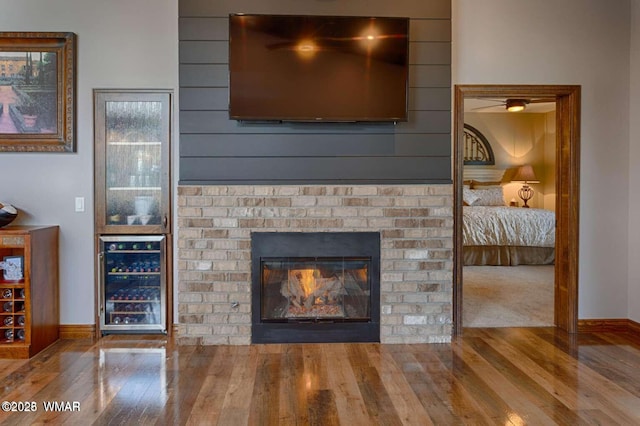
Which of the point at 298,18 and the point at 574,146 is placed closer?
the point at 298,18

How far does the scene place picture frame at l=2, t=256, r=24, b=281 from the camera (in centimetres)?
365

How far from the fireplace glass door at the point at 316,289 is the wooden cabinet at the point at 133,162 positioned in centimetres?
102

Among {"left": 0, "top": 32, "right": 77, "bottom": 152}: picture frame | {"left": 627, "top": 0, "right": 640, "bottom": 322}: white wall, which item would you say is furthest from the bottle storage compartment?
{"left": 627, "top": 0, "right": 640, "bottom": 322}: white wall

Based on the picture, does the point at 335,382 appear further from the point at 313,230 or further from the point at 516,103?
the point at 516,103

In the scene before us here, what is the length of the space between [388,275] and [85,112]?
113 inches

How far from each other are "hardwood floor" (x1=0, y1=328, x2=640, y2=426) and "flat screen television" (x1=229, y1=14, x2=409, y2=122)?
1.86 metres

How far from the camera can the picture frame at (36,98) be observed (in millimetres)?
3934

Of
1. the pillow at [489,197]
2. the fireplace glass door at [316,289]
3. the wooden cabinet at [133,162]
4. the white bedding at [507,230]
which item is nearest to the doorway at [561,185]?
the fireplace glass door at [316,289]

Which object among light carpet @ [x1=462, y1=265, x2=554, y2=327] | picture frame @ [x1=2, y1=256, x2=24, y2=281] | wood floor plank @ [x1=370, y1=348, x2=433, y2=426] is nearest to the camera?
wood floor plank @ [x1=370, y1=348, x2=433, y2=426]

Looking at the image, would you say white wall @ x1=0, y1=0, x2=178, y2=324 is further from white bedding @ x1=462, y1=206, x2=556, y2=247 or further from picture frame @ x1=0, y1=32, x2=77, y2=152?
white bedding @ x1=462, y1=206, x2=556, y2=247

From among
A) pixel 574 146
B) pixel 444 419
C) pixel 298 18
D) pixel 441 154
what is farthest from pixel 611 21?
pixel 444 419

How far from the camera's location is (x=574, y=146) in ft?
13.6

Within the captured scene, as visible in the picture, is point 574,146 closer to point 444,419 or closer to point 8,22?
point 444,419

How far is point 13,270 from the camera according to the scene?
144 inches
